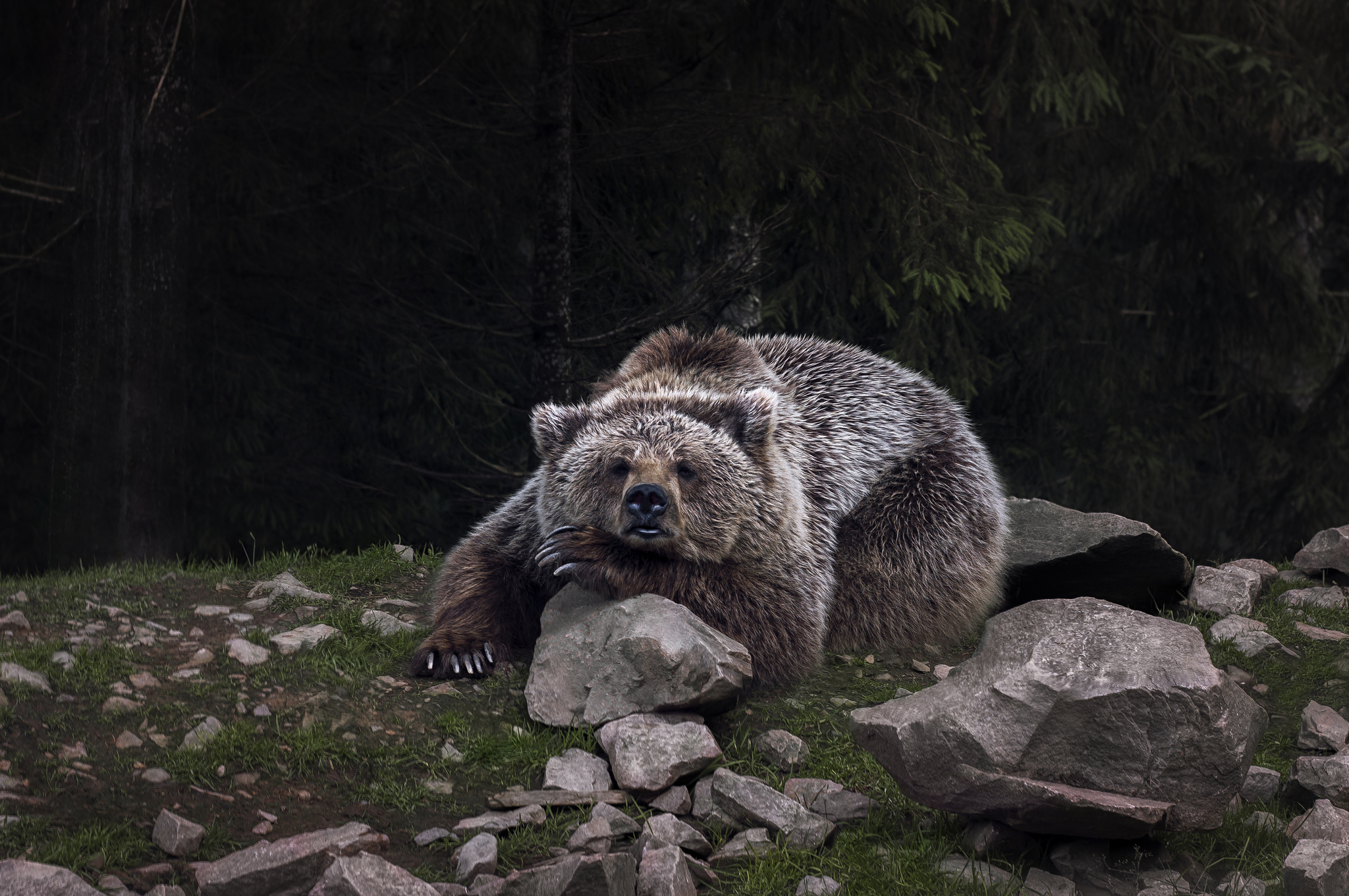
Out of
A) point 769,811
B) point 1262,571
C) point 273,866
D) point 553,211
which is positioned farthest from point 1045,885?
point 553,211

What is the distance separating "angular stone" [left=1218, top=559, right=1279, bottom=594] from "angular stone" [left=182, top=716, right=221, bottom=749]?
5339mm

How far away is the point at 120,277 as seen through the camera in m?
7.39

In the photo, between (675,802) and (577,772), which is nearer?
(675,802)

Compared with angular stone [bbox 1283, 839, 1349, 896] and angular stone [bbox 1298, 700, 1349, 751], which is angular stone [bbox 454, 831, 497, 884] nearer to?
angular stone [bbox 1283, 839, 1349, 896]

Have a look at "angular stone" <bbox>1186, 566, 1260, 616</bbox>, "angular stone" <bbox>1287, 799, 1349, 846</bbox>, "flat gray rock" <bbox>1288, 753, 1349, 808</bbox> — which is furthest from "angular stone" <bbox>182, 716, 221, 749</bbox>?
"angular stone" <bbox>1186, 566, 1260, 616</bbox>

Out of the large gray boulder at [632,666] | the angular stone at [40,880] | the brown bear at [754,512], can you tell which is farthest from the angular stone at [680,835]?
the angular stone at [40,880]

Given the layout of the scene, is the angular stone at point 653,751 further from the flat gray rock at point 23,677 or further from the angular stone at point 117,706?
the flat gray rock at point 23,677

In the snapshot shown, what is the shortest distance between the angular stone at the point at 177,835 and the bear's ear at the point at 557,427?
2.25 m

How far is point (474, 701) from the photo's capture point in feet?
15.5

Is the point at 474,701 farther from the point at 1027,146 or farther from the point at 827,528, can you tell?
the point at 1027,146

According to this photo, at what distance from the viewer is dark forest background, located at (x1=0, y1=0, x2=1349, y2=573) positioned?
756cm

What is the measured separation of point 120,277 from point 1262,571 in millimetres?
7097

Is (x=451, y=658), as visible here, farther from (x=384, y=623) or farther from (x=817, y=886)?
(x=817, y=886)

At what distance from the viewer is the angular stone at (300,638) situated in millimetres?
5043
